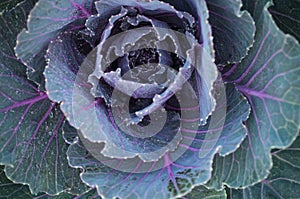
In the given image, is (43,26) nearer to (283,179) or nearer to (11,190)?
(11,190)

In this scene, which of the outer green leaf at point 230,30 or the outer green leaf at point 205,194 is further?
the outer green leaf at point 205,194

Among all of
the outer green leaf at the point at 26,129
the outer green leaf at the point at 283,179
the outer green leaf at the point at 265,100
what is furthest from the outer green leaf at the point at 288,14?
the outer green leaf at the point at 26,129

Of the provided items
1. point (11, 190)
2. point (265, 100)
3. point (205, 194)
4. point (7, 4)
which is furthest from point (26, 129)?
point (265, 100)

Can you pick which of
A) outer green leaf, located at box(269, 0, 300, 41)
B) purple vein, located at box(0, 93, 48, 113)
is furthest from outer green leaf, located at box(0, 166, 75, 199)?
outer green leaf, located at box(269, 0, 300, 41)

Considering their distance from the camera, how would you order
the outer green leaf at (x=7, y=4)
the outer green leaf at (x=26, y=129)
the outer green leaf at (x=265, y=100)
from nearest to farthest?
the outer green leaf at (x=265, y=100) → the outer green leaf at (x=26, y=129) → the outer green leaf at (x=7, y=4)

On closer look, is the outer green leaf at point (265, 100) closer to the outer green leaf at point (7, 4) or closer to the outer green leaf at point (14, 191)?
the outer green leaf at point (14, 191)

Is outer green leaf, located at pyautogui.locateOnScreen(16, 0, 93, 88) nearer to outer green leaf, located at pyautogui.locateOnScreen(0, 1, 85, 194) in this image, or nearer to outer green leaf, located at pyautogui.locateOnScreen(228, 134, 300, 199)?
outer green leaf, located at pyautogui.locateOnScreen(0, 1, 85, 194)

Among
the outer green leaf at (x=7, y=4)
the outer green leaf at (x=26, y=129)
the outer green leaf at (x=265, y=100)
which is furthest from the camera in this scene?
the outer green leaf at (x=7, y=4)
